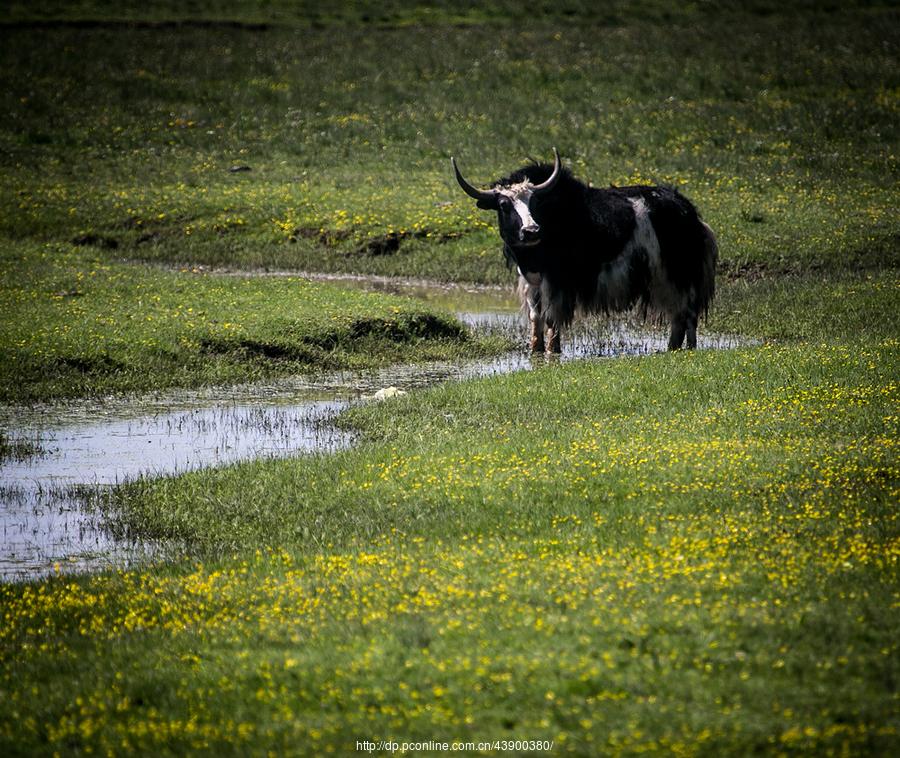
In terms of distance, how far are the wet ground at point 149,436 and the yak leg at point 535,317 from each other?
363 millimetres

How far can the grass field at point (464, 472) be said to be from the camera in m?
7.31

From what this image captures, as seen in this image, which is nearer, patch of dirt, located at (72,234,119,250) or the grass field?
the grass field

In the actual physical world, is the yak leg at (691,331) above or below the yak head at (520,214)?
below

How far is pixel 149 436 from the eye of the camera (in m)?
14.9

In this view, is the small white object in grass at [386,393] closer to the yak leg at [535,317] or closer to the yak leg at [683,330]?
the yak leg at [535,317]

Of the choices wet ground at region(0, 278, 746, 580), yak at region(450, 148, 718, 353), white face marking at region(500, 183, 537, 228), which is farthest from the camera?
yak at region(450, 148, 718, 353)

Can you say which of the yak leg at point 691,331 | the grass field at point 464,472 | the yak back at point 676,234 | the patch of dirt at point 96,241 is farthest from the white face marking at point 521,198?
the patch of dirt at point 96,241

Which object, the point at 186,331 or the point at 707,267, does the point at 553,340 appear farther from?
the point at 186,331

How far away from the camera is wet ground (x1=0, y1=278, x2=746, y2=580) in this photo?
450 inches

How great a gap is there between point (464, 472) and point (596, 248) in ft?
23.2

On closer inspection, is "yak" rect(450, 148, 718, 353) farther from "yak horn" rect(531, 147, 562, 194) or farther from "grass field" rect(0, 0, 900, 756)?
"grass field" rect(0, 0, 900, 756)

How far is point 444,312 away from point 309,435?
635cm

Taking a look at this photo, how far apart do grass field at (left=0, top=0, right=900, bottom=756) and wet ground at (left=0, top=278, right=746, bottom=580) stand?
0.55 metres

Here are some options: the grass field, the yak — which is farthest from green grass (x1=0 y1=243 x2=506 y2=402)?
the yak
